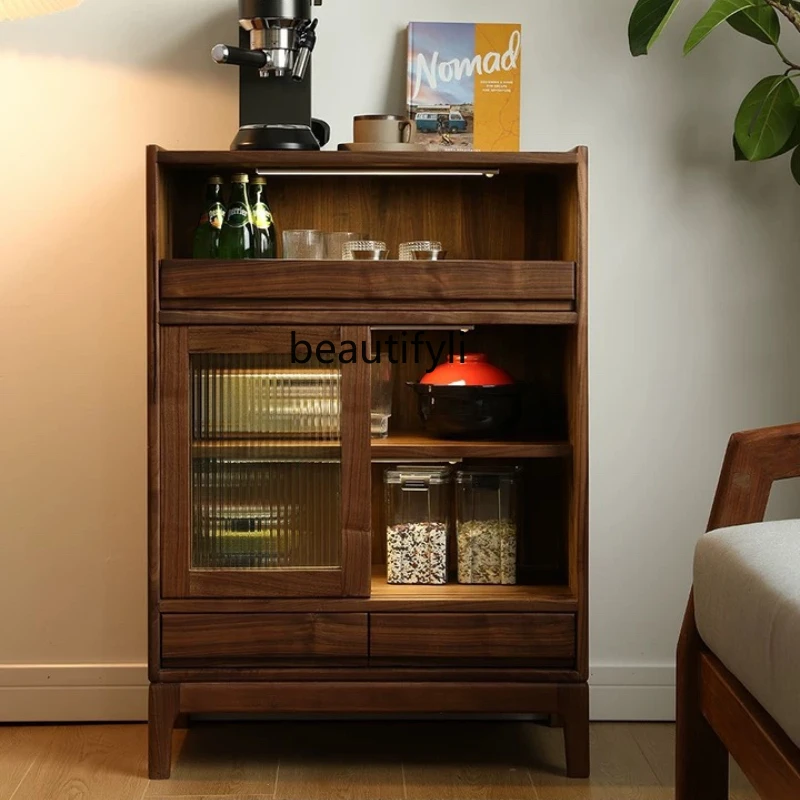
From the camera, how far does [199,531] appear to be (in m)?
2.35

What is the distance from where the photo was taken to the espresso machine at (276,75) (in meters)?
2.35

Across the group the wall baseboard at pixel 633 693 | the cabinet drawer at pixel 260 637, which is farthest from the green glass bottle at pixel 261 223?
the wall baseboard at pixel 633 693

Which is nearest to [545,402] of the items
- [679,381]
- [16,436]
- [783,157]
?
[679,381]

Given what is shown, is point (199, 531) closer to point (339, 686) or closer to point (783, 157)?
point (339, 686)

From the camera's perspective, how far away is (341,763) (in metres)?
2.45

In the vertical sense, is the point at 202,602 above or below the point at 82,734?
above

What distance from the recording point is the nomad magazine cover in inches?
99.7

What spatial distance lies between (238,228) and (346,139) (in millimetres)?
401

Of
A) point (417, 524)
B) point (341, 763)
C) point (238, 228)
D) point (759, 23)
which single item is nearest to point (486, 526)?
point (417, 524)

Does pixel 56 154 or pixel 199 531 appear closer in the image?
pixel 199 531

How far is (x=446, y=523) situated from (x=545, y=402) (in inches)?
15.5

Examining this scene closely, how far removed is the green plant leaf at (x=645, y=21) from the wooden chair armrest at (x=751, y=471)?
97 centimetres

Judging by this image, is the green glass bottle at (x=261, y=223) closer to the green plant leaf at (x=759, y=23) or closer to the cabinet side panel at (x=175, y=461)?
the cabinet side panel at (x=175, y=461)

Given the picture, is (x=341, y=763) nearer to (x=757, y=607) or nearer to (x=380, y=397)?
(x=380, y=397)
